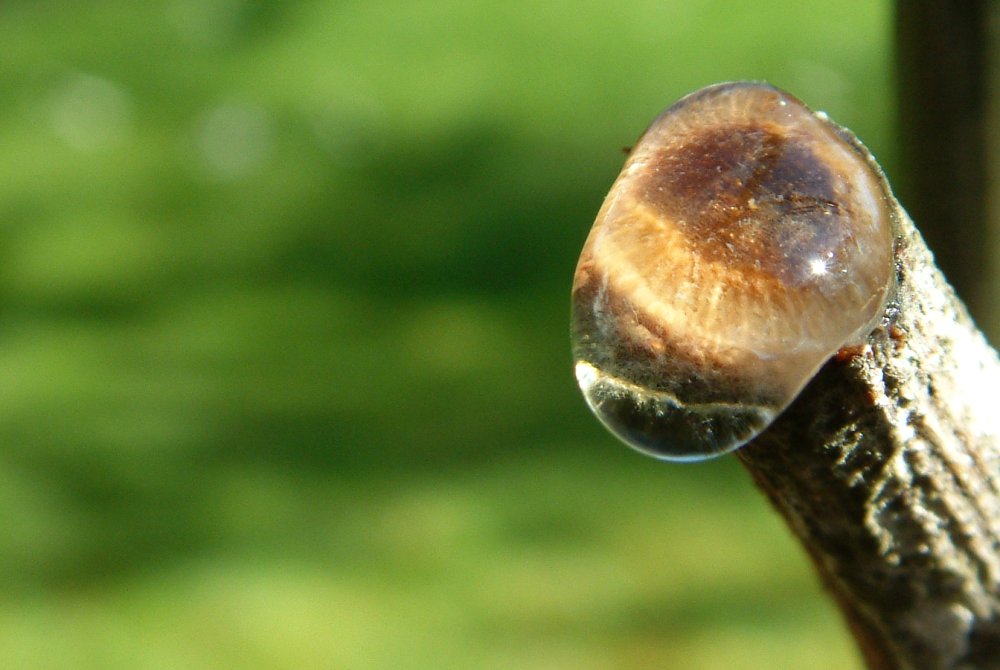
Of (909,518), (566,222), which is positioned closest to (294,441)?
(566,222)

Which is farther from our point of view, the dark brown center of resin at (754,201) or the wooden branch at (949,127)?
the wooden branch at (949,127)

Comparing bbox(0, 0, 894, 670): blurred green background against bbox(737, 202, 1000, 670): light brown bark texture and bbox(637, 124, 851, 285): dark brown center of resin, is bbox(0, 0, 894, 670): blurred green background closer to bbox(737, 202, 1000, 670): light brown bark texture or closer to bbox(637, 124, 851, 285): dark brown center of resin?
bbox(737, 202, 1000, 670): light brown bark texture

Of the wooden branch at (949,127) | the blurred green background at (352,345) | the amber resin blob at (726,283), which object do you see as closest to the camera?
the amber resin blob at (726,283)

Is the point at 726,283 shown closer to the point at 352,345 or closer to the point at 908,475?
the point at 908,475

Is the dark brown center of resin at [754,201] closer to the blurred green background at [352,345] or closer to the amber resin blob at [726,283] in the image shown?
the amber resin blob at [726,283]

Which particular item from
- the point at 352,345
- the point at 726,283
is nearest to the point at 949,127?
the point at 726,283

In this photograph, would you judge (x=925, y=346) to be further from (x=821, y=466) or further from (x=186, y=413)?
(x=186, y=413)

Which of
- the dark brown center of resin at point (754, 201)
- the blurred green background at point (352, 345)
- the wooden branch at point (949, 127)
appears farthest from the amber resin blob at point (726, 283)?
the blurred green background at point (352, 345)
